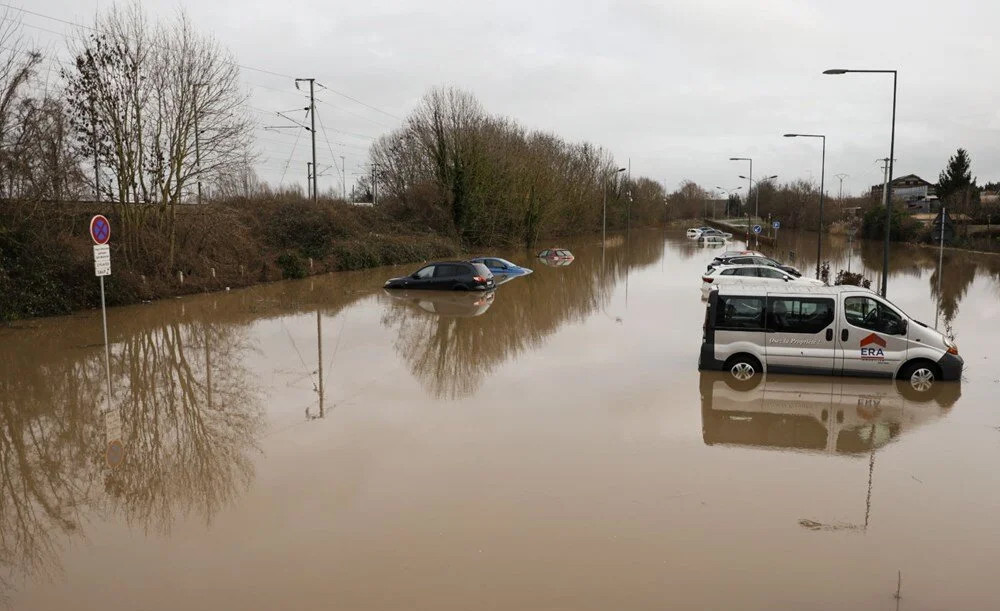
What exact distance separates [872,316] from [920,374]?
1.43 metres

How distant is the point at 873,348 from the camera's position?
40.0 feet

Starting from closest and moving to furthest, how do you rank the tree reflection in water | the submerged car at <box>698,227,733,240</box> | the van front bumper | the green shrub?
1. the van front bumper
2. the tree reflection in water
3. the green shrub
4. the submerged car at <box>698,227,733,240</box>

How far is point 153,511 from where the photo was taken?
7359mm

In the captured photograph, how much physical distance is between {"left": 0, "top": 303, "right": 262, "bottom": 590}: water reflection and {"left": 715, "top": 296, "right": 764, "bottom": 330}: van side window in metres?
8.31

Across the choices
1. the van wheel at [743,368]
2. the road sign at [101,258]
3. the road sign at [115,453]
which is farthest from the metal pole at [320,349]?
the van wheel at [743,368]

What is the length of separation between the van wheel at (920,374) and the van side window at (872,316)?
0.69m

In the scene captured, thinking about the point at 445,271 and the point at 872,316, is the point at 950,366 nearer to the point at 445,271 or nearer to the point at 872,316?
the point at 872,316

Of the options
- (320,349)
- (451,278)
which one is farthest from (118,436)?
(451,278)

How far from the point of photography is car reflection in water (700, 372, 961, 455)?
958cm

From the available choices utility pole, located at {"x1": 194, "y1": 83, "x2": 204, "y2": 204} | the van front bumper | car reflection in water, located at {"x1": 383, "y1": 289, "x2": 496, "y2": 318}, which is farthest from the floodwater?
utility pole, located at {"x1": 194, "y1": 83, "x2": 204, "y2": 204}

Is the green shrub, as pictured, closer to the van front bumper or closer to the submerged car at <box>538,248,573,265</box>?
the submerged car at <box>538,248,573,265</box>

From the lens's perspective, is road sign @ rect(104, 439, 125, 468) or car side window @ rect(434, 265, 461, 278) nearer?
road sign @ rect(104, 439, 125, 468)

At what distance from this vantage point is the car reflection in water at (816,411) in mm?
9578

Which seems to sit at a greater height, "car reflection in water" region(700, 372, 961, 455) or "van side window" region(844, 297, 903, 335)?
"van side window" region(844, 297, 903, 335)
